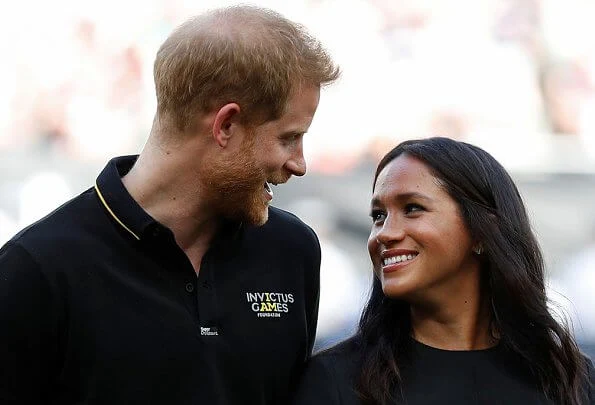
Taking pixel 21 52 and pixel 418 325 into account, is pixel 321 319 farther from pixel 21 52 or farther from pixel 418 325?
pixel 418 325

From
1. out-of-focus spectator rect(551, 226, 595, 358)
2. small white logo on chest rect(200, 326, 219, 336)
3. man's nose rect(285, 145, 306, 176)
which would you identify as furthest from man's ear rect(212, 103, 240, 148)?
out-of-focus spectator rect(551, 226, 595, 358)

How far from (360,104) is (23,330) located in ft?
12.1

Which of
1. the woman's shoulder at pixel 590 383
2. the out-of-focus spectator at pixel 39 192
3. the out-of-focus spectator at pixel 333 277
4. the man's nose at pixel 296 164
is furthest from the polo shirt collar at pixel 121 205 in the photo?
the out-of-focus spectator at pixel 39 192

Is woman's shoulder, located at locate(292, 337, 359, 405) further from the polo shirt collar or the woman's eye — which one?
the polo shirt collar

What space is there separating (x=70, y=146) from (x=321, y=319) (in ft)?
4.48

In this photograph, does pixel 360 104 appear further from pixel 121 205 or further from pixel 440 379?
pixel 121 205

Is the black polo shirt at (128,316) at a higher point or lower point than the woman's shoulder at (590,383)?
higher

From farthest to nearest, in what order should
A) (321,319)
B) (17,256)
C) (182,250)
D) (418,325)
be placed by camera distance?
(321,319) < (418,325) < (182,250) < (17,256)

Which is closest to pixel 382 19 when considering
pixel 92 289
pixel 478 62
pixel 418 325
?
pixel 478 62

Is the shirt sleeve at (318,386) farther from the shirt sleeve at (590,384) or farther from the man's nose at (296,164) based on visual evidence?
the shirt sleeve at (590,384)

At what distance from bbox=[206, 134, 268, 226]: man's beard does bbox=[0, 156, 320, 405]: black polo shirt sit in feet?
0.30

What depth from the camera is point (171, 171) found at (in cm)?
226

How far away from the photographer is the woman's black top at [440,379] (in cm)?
235

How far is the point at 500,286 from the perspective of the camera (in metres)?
2.48
